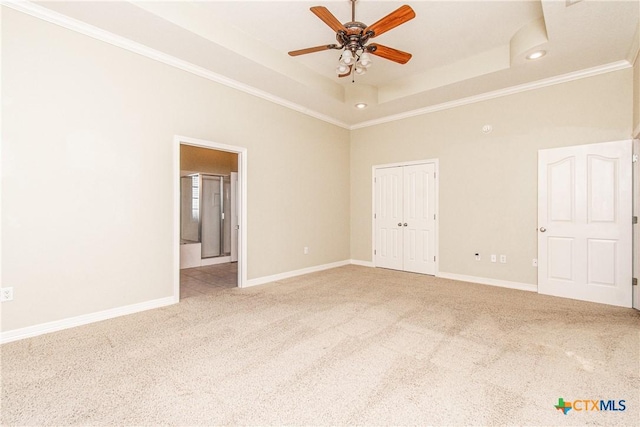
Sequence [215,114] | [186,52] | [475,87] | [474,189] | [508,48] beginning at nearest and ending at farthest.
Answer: [186,52], [508,48], [215,114], [475,87], [474,189]

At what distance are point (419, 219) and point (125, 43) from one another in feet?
16.3

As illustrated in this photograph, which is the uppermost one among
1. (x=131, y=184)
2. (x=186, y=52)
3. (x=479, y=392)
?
(x=186, y=52)

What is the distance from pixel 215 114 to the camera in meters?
4.15

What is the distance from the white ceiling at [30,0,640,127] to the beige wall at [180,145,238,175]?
9.93 feet

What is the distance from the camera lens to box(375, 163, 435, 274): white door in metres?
5.43

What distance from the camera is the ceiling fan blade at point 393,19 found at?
8.14ft

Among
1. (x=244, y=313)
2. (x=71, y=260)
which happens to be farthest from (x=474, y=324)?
(x=71, y=260)

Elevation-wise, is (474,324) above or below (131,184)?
below

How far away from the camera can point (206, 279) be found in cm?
512

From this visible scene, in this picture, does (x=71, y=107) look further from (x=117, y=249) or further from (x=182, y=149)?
(x=182, y=149)

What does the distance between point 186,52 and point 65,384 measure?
339cm

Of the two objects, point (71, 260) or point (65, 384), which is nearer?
point (65, 384)

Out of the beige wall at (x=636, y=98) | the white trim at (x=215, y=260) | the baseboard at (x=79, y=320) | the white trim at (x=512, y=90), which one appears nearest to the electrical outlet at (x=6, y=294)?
the baseboard at (x=79, y=320)

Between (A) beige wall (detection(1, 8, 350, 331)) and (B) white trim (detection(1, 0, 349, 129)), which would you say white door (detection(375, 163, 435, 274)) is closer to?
(B) white trim (detection(1, 0, 349, 129))
